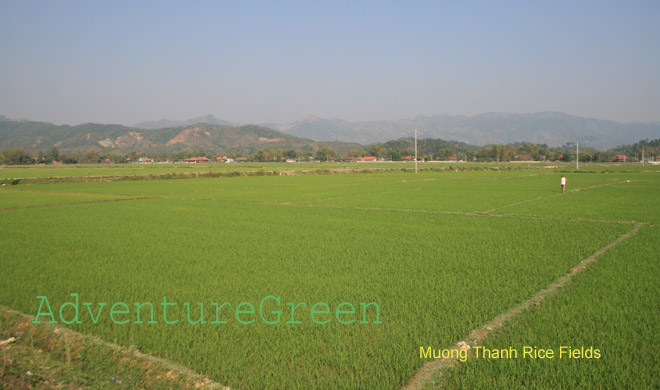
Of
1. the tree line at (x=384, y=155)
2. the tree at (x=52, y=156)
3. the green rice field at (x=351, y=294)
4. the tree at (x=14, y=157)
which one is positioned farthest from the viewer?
the tree at (x=52, y=156)

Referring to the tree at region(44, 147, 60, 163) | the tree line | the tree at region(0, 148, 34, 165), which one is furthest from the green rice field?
the tree at region(44, 147, 60, 163)

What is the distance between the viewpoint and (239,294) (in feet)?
20.0

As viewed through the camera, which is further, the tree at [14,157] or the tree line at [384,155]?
the tree line at [384,155]

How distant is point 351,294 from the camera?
19.8ft

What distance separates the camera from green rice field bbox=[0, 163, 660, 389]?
3924 mm

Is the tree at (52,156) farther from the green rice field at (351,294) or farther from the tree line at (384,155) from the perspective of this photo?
the green rice field at (351,294)

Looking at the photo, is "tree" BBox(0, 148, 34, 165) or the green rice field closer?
the green rice field

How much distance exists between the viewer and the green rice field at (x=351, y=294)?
392 cm

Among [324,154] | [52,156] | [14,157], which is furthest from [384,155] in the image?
[14,157]

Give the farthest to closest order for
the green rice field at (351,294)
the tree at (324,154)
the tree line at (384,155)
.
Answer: the tree at (324,154)
the tree line at (384,155)
the green rice field at (351,294)

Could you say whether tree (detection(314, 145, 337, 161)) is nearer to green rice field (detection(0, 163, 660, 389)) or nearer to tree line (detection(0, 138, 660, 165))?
tree line (detection(0, 138, 660, 165))

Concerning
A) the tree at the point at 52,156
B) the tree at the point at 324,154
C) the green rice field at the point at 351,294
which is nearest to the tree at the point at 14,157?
the tree at the point at 52,156

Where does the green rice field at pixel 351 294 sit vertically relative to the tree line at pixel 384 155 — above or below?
below

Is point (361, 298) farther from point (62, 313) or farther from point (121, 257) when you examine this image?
point (121, 257)
